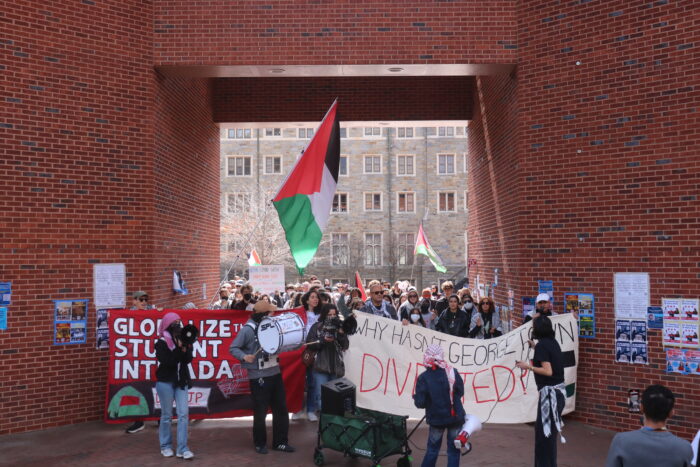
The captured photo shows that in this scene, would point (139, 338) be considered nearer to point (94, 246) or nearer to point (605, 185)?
point (94, 246)

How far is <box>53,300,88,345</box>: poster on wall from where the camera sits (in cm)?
952

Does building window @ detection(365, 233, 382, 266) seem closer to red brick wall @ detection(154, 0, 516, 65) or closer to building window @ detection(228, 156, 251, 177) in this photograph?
building window @ detection(228, 156, 251, 177)

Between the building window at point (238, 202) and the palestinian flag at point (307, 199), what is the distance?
3255 cm

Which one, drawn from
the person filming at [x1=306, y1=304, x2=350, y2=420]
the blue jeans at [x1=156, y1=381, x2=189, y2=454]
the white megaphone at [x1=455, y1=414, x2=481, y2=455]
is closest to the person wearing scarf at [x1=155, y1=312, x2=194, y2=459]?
the blue jeans at [x1=156, y1=381, x2=189, y2=454]

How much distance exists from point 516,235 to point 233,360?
16.9 feet

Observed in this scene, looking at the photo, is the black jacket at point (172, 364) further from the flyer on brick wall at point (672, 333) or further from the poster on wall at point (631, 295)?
the flyer on brick wall at point (672, 333)

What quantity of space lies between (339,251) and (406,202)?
21.0 feet

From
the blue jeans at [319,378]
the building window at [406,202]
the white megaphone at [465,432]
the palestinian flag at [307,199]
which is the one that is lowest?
the blue jeans at [319,378]

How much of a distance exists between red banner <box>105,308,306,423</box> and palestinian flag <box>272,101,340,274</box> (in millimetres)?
1532

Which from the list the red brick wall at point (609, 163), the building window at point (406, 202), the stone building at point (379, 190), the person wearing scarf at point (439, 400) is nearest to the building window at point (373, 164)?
the stone building at point (379, 190)

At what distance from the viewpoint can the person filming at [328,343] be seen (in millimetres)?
9062

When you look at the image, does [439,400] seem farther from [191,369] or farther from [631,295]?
[191,369]

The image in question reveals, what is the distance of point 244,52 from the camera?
10.5 m

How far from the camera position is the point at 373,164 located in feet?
155
